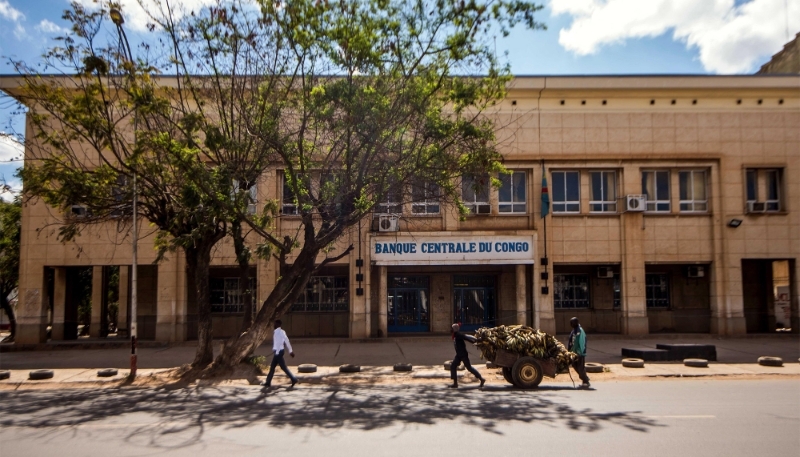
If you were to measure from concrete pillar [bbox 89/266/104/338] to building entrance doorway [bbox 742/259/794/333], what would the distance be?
90.5ft

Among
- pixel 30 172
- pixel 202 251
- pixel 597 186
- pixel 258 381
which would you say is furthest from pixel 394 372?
pixel 597 186

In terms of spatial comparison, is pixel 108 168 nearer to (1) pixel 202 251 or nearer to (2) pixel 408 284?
(1) pixel 202 251

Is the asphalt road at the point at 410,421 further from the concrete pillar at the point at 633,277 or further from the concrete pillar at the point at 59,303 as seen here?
the concrete pillar at the point at 59,303

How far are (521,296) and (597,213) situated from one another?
4.37m

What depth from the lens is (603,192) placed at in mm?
24734

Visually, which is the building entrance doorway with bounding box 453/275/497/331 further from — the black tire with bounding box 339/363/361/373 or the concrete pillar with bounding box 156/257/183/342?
the concrete pillar with bounding box 156/257/183/342

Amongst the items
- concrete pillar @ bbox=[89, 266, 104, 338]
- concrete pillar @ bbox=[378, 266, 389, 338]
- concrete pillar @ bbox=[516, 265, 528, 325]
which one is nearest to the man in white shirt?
concrete pillar @ bbox=[378, 266, 389, 338]

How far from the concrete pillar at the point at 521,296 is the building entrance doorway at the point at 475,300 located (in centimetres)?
252

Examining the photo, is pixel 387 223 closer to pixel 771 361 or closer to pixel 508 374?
pixel 508 374

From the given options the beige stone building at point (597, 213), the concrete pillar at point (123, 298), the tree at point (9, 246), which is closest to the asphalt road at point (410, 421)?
the beige stone building at point (597, 213)

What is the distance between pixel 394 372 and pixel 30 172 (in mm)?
10514

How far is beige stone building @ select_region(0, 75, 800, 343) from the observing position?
23.6 metres

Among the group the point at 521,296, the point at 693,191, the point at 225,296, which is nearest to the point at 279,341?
the point at 521,296

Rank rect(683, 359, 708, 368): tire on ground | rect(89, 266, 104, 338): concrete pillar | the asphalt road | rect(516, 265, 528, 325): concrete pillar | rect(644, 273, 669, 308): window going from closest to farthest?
the asphalt road → rect(683, 359, 708, 368): tire on ground → rect(516, 265, 528, 325): concrete pillar → rect(89, 266, 104, 338): concrete pillar → rect(644, 273, 669, 308): window
